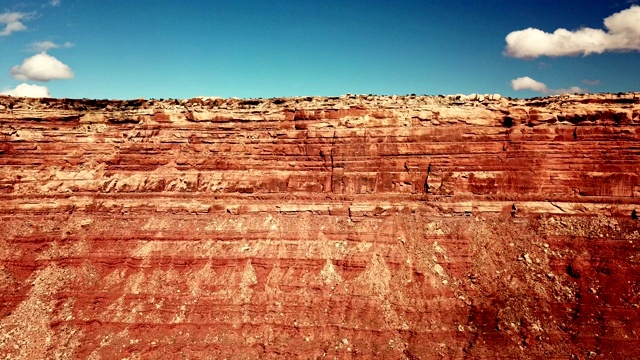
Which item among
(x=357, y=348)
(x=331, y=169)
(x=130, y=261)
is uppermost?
(x=331, y=169)

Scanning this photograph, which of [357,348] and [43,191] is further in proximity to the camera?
[43,191]

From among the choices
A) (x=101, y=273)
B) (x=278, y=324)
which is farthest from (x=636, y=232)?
(x=101, y=273)

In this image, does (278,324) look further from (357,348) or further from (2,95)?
(2,95)

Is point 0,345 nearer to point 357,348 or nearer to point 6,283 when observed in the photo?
point 6,283

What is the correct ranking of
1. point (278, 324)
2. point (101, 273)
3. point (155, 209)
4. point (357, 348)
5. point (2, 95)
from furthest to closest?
point (2, 95) → point (155, 209) → point (101, 273) → point (278, 324) → point (357, 348)

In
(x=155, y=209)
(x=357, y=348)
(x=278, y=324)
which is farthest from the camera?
(x=155, y=209)

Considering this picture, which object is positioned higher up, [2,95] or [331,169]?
[2,95]
